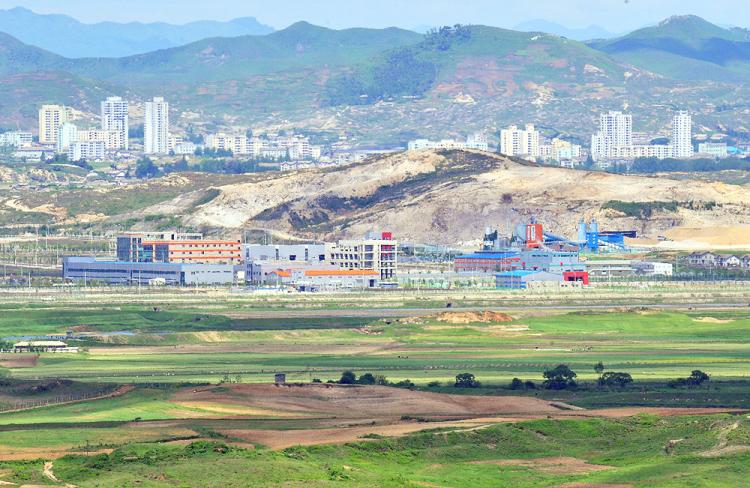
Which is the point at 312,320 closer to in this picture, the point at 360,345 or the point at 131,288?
the point at 360,345

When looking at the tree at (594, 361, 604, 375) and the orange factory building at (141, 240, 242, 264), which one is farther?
the orange factory building at (141, 240, 242, 264)

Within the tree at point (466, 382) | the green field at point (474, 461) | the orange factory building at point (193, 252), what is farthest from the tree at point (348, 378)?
the orange factory building at point (193, 252)

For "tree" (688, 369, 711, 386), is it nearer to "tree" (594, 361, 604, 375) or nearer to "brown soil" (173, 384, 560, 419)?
"tree" (594, 361, 604, 375)

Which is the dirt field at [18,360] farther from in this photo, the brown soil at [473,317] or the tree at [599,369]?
the brown soil at [473,317]

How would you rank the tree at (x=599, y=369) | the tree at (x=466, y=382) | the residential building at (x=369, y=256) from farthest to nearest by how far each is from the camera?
1. the residential building at (x=369, y=256)
2. the tree at (x=599, y=369)
3. the tree at (x=466, y=382)

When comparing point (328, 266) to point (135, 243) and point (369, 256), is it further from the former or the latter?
point (135, 243)

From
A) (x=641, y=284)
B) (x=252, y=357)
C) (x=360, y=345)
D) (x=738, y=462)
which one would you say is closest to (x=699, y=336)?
(x=360, y=345)

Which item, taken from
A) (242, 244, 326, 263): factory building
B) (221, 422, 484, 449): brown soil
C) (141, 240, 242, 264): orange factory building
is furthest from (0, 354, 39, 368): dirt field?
(242, 244, 326, 263): factory building
